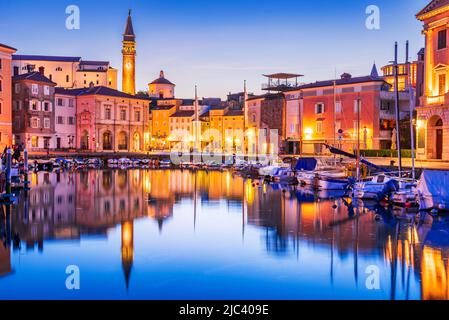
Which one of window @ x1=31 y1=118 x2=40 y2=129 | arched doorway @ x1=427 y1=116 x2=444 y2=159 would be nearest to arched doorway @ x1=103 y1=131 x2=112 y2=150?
window @ x1=31 y1=118 x2=40 y2=129

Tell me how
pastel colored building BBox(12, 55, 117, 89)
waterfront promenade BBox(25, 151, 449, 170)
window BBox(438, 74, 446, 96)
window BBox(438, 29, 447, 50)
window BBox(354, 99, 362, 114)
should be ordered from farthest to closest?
pastel colored building BBox(12, 55, 117, 89)
window BBox(354, 99, 362, 114)
window BBox(438, 74, 446, 96)
window BBox(438, 29, 447, 50)
waterfront promenade BBox(25, 151, 449, 170)

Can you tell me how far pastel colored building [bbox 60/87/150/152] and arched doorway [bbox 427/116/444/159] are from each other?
2105 inches

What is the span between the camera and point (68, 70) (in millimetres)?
113062

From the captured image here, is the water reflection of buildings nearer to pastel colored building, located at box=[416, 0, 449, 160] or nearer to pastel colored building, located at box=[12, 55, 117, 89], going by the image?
pastel colored building, located at box=[416, 0, 449, 160]

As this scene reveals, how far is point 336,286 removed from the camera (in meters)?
13.5

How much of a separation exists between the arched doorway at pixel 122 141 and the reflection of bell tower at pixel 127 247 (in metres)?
65.3

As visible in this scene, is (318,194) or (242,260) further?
(318,194)

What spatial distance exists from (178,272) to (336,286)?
4.32 meters

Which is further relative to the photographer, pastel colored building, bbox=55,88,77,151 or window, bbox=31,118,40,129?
pastel colored building, bbox=55,88,77,151

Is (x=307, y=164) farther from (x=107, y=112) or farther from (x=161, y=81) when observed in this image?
(x=161, y=81)

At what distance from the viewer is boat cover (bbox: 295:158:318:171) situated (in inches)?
1789

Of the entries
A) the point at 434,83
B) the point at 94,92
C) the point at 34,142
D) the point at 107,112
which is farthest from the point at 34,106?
the point at 434,83
